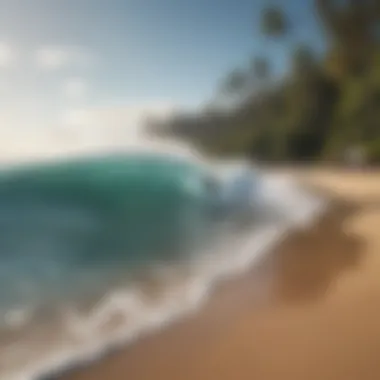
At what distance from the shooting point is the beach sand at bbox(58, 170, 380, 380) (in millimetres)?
1017

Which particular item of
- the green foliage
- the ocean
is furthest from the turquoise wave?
the green foliage

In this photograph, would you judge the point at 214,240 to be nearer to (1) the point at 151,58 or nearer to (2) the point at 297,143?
(2) the point at 297,143

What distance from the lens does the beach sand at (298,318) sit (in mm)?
1017

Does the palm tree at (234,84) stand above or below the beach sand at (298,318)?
above

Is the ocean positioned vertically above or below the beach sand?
above

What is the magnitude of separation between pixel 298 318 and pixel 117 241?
41 centimetres

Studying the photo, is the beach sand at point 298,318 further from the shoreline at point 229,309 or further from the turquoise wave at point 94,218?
the turquoise wave at point 94,218

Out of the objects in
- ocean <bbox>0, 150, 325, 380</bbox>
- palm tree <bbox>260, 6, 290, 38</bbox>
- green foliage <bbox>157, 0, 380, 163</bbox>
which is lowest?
ocean <bbox>0, 150, 325, 380</bbox>

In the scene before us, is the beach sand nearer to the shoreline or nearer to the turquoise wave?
the shoreline

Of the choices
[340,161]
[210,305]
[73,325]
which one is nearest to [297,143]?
[340,161]

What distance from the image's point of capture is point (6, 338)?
3.30 feet

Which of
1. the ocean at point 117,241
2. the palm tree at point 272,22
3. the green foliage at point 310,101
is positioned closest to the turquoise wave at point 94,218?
the ocean at point 117,241

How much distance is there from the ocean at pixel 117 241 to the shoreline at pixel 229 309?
3 centimetres

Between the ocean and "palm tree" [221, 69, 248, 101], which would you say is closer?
the ocean
